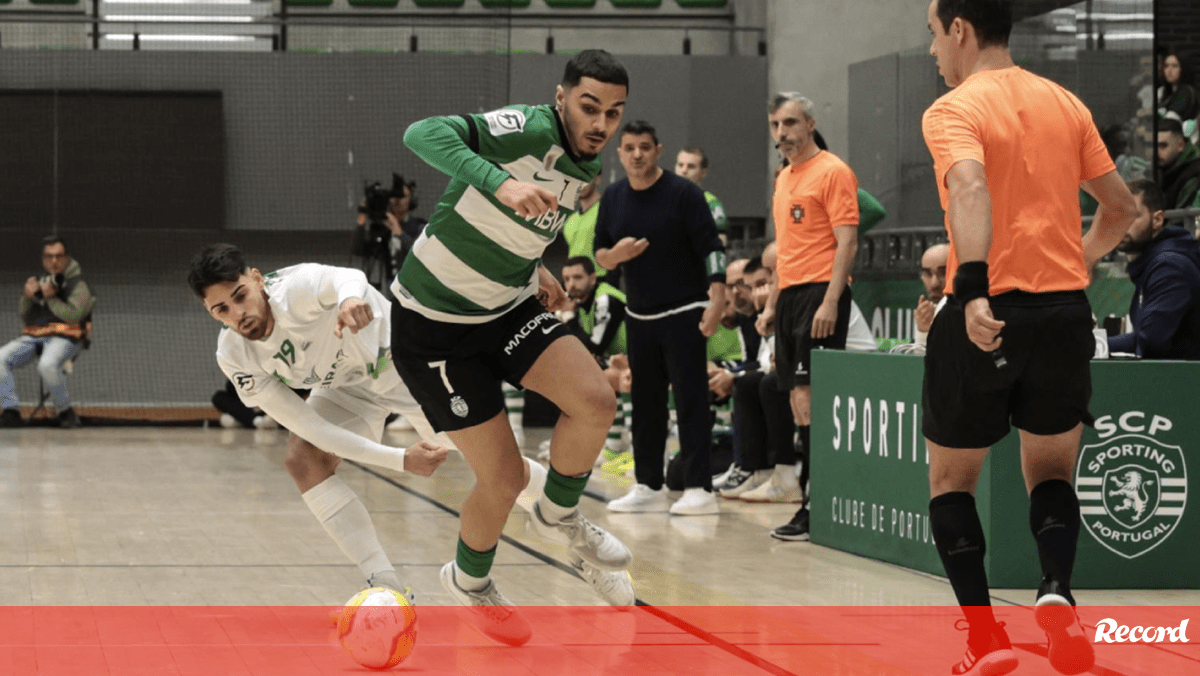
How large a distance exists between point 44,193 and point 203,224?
164 cm

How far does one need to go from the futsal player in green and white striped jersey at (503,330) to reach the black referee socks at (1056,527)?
1.23 m

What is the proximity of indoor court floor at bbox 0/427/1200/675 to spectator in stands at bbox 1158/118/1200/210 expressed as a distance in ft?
10.3

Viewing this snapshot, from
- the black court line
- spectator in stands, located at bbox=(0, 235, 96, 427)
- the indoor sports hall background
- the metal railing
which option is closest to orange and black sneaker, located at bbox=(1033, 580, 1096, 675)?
the black court line

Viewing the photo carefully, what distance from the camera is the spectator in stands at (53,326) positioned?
13.7 metres

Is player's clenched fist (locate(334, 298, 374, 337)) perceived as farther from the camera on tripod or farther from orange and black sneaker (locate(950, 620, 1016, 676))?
the camera on tripod

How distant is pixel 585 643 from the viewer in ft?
14.4

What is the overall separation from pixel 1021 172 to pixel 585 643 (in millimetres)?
1894

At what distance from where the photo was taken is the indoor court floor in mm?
5098

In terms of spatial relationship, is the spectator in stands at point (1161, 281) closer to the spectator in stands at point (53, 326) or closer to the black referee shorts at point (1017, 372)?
the black referee shorts at point (1017, 372)

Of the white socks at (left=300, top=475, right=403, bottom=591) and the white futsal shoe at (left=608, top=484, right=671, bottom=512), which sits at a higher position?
the white socks at (left=300, top=475, right=403, bottom=591)

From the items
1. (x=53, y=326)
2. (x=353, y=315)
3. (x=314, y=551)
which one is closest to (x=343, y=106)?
(x=53, y=326)

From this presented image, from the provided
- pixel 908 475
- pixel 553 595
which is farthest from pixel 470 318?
pixel 908 475

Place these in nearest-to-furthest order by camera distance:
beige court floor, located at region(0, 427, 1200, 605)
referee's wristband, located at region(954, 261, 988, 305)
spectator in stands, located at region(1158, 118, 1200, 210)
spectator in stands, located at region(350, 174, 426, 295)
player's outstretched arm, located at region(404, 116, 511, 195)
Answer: referee's wristband, located at region(954, 261, 988, 305) → player's outstretched arm, located at region(404, 116, 511, 195) → beige court floor, located at region(0, 427, 1200, 605) → spectator in stands, located at region(1158, 118, 1200, 210) → spectator in stands, located at region(350, 174, 426, 295)

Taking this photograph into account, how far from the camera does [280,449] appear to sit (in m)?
11.8
